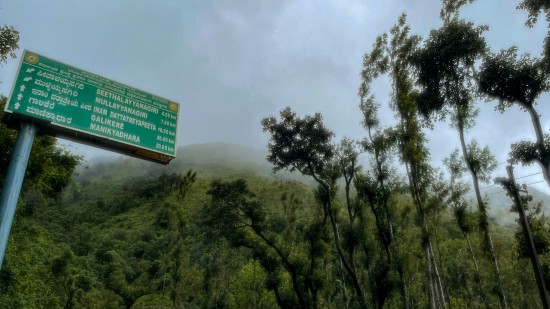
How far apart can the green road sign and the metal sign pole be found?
31cm

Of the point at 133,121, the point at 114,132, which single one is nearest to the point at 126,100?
the point at 133,121

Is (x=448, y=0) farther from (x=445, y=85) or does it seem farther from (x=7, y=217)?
(x=7, y=217)

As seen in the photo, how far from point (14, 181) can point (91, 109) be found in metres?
2.00

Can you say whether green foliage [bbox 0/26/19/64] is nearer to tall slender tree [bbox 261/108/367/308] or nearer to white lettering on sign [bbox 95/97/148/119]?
white lettering on sign [bbox 95/97/148/119]

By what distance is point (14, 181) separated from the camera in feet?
22.4

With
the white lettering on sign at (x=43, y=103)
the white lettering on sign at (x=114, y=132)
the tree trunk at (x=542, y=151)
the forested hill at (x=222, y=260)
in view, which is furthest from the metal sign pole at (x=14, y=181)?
the tree trunk at (x=542, y=151)

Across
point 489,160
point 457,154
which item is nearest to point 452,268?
point 457,154

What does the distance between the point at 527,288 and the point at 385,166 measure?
38.2 m

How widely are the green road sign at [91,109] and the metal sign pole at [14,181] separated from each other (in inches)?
12.4

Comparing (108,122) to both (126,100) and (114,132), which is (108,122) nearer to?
(114,132)

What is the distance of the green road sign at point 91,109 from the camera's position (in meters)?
7.34

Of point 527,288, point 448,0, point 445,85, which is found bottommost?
point 527,288

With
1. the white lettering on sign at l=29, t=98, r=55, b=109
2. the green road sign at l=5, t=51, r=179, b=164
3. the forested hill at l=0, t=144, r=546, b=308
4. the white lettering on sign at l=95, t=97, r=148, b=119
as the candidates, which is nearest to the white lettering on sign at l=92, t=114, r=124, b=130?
the green road sign at l=5, t=51, r=179, b=164

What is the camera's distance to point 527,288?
150ft
